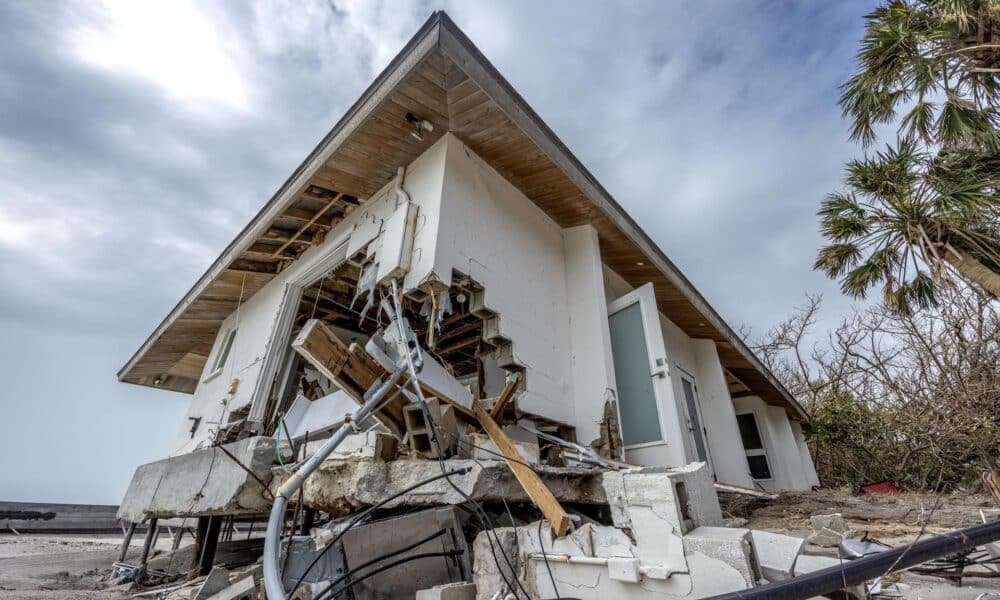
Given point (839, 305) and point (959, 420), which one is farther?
point (839, 305)

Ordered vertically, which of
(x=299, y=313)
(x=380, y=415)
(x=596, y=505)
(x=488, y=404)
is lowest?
(x=596, y=505)

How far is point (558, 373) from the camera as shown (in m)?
4.58

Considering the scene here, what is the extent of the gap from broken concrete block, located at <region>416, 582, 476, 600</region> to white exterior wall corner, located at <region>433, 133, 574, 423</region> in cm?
208

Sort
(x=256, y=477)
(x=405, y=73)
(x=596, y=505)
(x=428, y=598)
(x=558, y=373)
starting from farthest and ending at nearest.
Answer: (x=558, y=373)
(x=405, y=73)
(x=256, y=477)
(x=596, y=505)
(x=428, y=598)

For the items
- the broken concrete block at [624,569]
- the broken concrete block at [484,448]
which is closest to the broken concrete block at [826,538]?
the broken concrete block at [624,569]

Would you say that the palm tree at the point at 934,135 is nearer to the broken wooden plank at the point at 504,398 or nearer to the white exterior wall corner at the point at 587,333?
the white exterior wall corner at the point at 587,333

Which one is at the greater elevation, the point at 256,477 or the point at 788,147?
the point at 788,147

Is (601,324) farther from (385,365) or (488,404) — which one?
(385,365)

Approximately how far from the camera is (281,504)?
6.34 ft

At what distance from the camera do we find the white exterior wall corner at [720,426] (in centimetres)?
746

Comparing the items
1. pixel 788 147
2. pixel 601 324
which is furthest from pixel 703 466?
pixel 788 147

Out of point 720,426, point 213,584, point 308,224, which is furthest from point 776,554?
point 720,426

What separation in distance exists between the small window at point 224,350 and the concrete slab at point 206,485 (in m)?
2.41

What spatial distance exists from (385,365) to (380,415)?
1.14 feet
